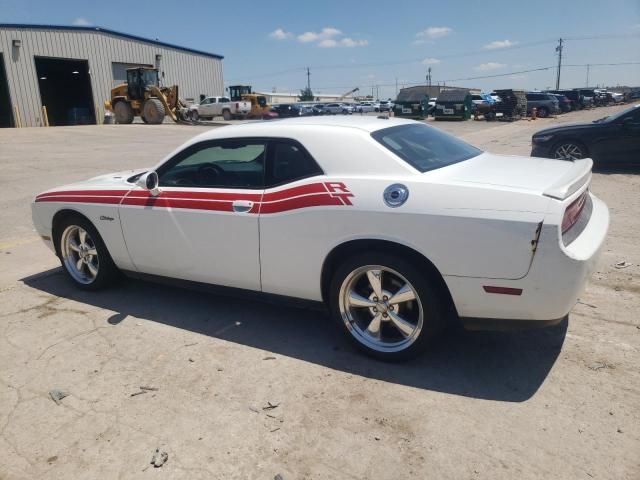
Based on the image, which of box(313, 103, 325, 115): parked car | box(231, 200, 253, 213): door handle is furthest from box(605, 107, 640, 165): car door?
box(313, 103, 325, 115): parked car

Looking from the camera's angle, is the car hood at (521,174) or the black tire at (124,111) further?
the black tire at (124,111)

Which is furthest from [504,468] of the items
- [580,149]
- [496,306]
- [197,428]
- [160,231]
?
[580,149]

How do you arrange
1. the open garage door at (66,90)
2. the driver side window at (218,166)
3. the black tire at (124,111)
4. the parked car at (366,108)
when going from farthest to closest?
the parked car at (366,108)
the open garage door at (66,90)
the black tire at (124,111)
the driver side window at (218,166)

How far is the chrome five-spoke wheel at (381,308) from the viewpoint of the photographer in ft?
10.4

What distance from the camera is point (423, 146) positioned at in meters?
3.65

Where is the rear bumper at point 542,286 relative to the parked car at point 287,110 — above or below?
below

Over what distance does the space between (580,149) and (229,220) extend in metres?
8.98

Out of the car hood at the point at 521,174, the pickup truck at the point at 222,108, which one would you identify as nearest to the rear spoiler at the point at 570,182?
the car hood at the point at 521,174

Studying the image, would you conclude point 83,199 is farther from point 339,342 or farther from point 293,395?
point 293,395

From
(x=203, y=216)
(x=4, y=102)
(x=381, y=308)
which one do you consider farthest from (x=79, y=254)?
(x=4, y=102)

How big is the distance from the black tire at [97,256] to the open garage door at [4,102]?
1191 inches

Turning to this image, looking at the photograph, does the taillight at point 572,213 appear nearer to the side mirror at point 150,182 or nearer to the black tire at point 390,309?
the black tire at point 390,309

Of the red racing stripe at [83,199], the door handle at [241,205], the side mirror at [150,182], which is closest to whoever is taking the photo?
the door handle at [241,205]

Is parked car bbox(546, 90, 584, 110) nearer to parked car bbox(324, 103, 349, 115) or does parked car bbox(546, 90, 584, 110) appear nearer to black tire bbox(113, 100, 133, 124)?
parked car bbox(324, 103, 349, 115)
